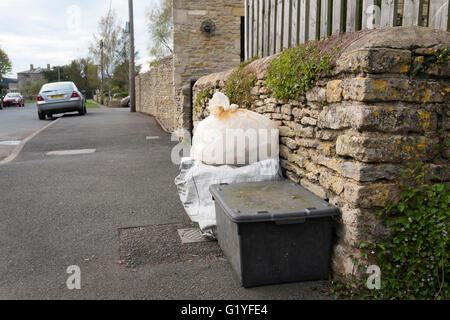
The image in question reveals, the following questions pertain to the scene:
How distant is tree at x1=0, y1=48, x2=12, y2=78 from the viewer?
5825 cm

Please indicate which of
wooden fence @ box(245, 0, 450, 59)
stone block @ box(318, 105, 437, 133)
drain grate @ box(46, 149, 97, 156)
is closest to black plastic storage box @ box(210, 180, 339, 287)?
stone block @ box(318, 105, 437, 133)

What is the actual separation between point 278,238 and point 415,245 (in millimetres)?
920

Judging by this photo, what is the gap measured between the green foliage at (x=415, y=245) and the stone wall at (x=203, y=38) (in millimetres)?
9388

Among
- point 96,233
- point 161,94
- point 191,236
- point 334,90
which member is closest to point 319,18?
point 334,90

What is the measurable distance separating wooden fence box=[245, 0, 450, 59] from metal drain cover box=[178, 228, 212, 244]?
2308 millimetres

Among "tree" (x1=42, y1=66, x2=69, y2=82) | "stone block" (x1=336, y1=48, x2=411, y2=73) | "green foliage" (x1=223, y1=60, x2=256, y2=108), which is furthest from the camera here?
"tree" (x1=42, y1=66, x2=69, y2=82)

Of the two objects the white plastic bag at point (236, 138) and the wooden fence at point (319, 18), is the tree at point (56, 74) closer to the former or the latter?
the wooden fence at point (319, 18)

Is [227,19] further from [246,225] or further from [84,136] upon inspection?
[246,225]

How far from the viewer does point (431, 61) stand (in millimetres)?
2697

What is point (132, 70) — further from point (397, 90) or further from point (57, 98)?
point (397, 90)

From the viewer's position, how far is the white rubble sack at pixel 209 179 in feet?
12.5

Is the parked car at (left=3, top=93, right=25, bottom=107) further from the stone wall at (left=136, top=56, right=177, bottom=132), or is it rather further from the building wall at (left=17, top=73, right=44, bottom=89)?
the building wall at (left=17, top=73, right=44, bottom=89)

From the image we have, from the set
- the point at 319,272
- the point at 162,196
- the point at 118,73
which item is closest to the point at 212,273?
the point at 319,272
